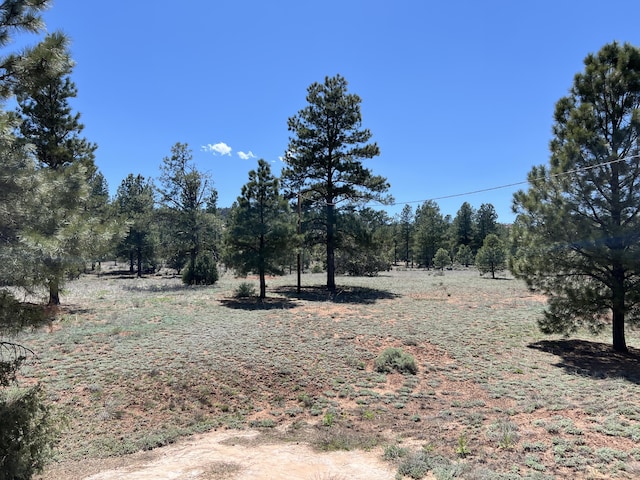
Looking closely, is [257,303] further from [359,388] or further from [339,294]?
[359,388]

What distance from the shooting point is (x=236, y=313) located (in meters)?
14.9

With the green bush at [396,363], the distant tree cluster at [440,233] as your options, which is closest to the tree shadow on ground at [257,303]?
the green bush at [396,363]

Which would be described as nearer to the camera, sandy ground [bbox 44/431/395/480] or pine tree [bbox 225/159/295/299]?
sandy ground [bbox 44/431/395/480]

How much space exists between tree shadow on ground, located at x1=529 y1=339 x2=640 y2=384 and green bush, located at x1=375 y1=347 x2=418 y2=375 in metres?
4.09

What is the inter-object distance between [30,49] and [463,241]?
77.5 meters

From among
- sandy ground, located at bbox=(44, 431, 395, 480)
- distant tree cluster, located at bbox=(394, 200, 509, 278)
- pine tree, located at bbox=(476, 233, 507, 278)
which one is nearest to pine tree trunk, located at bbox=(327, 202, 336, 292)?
sandy ground, located at bbox=(44, 431, 395, 480)

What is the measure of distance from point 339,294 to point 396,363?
454 inches

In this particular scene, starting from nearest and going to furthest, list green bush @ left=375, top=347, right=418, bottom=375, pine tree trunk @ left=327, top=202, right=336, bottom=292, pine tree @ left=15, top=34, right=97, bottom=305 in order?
1. pine tree @ left=15, top=34, right=97, bottom=305
2. green bush @ left=375, top=347, right=418, bottom=375
3. pine tree trunk @ left=327, top=202, right=336, bottom=292

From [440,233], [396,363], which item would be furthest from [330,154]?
[440,233]

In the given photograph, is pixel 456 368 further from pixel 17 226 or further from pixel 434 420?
pixel 17 226

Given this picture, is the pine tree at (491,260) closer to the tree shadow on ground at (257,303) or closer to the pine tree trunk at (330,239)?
the pine tree trunk at (330,239)

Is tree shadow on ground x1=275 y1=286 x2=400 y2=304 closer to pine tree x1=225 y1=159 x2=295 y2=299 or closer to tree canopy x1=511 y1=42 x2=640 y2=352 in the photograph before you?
pine tree x1=225 y1=159 x2=295 y2=299

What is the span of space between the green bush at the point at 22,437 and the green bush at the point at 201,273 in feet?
71.7

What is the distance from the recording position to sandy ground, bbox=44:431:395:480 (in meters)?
4.64
